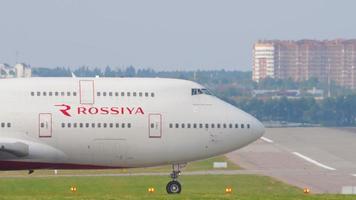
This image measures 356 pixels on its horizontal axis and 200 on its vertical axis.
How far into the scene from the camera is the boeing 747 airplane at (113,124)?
5766 centimetres

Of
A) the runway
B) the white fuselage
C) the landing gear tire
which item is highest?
the white fuselage

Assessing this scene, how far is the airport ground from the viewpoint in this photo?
7372 cm

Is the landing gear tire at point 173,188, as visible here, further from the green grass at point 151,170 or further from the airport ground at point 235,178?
the green grass at point 151,170

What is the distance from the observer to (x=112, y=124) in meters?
58.2

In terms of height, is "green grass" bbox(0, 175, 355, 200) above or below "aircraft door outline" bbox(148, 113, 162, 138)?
below

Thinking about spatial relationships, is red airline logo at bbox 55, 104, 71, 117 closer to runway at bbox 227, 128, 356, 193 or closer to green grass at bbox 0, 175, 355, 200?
green grass at bbox 0, 175, 355, 200

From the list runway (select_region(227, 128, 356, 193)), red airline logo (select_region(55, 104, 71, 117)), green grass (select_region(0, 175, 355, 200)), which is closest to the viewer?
red airline logo (select_region(55, 104, 71, 117))

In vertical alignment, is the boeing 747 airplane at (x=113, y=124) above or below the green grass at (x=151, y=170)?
above

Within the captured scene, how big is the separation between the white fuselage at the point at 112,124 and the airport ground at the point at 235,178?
2.25 metres

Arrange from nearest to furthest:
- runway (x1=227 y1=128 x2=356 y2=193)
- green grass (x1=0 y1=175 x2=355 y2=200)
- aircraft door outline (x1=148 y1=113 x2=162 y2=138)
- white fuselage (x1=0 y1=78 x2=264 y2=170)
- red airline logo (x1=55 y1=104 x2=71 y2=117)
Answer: white fuselage (x1=0 y1=78 x2=264 y2=170), red airline logo (x1=55 y1=104 x2=71 y2=117), aircraft door outline (x1=148 y1=113 x2=162 y2=138), green grass (x1=0 y1=175 x2=355 y2=200), runway (x1=227 y1=128 x2=356 y2=193)

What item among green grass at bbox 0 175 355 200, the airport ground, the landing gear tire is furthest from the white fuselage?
green grass at bbox 0 175 355 200

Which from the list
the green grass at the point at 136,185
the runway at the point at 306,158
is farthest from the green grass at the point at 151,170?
the green grass at the point at 136,185

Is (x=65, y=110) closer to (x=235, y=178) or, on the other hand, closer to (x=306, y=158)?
(x=235, y=178)

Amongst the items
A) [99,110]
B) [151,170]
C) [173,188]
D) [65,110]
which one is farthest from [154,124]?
[151,170]
